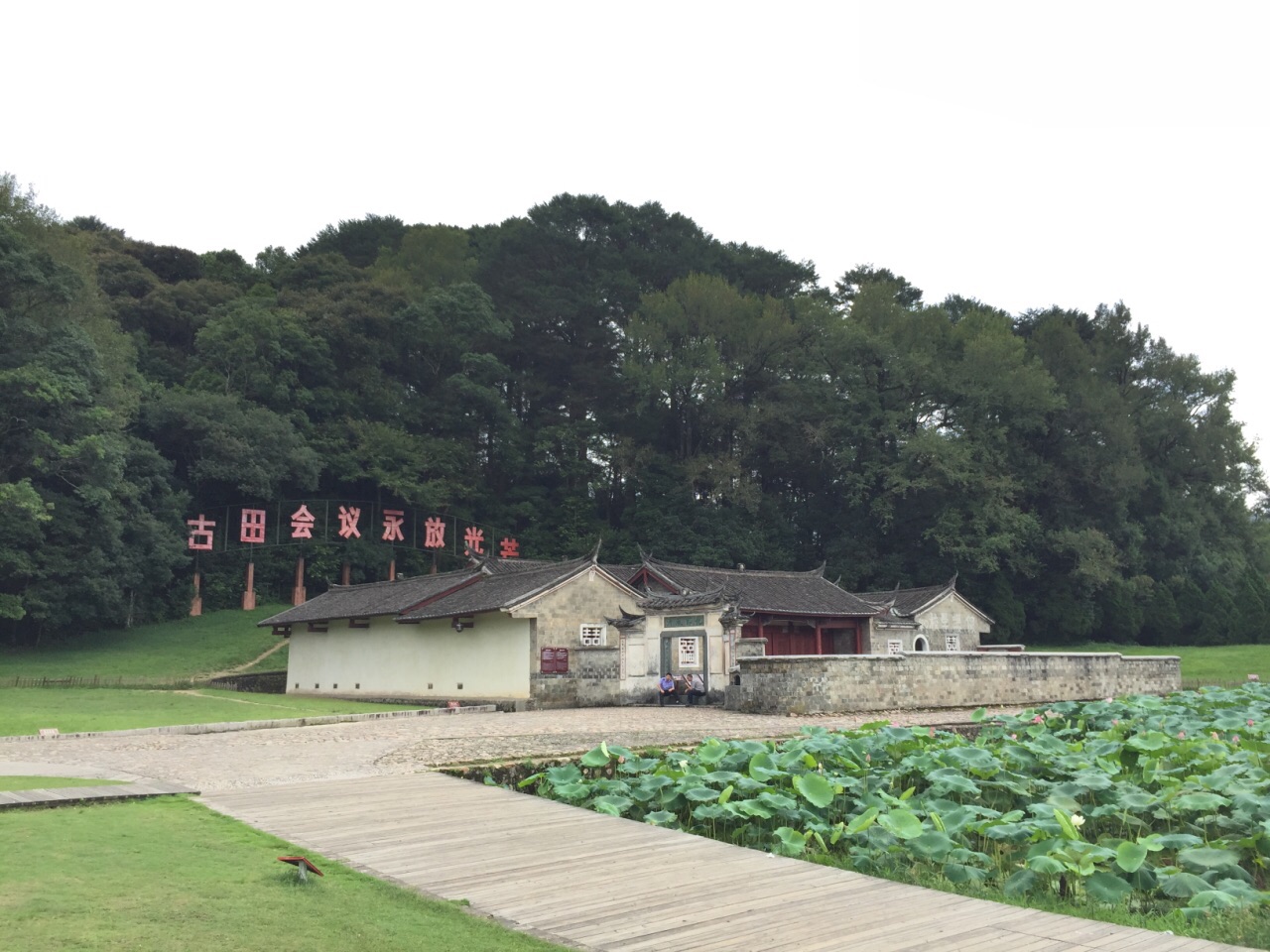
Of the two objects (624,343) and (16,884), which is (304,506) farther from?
(16,884)

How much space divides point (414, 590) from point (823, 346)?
26433 mm

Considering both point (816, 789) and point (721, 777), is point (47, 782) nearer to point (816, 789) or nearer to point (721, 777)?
point (721, 777)

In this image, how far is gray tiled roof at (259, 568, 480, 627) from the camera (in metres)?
30.5

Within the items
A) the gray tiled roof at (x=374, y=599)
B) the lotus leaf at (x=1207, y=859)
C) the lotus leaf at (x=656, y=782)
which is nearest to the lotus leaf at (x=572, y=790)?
the lotus leaf at (x=656, y=782)

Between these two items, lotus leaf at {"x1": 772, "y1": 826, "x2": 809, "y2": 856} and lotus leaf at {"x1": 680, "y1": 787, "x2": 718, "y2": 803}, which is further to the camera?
lotus leaf at {"x1": 680, "y1": 787, "x2": 718, "y2": 803}

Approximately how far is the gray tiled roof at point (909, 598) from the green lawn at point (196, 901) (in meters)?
32.7

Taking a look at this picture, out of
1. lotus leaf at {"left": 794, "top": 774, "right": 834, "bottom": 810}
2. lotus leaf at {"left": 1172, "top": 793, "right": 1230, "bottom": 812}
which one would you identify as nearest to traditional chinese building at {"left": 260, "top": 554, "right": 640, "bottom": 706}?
lotus leaf at {"left": 794, "top": 774, "right": 834, "bottom": 810}

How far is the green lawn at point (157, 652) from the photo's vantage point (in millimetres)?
35750

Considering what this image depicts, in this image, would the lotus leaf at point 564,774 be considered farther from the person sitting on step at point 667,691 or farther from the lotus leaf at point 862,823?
the person sitting on step at point 667,691

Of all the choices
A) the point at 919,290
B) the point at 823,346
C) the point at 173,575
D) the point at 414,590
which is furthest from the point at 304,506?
the point at 919,290

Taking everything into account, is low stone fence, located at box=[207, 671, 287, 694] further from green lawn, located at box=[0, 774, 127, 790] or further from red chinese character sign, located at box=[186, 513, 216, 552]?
green lawn, located at box=[0, 774, 127, 790]

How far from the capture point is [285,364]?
52031mm

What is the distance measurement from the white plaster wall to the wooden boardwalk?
16793 mm

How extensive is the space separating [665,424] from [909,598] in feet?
63.8
